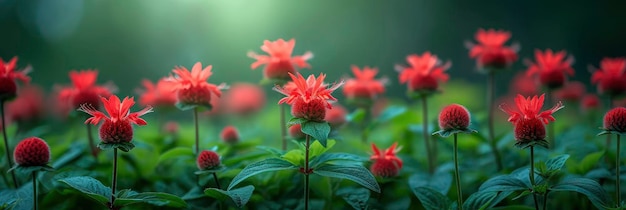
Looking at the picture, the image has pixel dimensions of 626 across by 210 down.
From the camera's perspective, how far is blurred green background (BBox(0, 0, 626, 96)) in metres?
6.20

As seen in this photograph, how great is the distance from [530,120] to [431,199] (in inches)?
16.2

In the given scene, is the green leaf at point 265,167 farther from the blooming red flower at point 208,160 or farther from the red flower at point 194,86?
the red flower at point 194,86

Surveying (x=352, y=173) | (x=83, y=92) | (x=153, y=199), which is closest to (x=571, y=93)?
(x=352, y=173)

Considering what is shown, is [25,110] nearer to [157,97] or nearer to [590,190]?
[157,97]

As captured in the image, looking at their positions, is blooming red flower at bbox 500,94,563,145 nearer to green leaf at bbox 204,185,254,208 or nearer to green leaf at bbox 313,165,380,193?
green leaf at bbox 313,165,380,193

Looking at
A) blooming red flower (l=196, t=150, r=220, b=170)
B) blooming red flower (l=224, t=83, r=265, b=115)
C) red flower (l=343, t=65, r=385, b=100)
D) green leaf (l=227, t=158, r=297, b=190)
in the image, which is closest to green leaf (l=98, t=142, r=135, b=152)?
blooming red flower (l=196, t=150, r=220, b=170)

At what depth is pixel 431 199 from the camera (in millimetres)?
1836

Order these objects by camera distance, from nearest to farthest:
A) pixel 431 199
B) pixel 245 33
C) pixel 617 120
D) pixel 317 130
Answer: pixel 317 130, pixel 617 120, pixel 431 199, pixel 245 33

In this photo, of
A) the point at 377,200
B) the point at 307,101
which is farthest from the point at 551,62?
the point at 307,101

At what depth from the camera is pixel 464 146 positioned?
2.64m

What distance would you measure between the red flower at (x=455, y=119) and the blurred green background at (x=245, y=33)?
4239 mm

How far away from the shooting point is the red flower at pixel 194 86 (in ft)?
6.26

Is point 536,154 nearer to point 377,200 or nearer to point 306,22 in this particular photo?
point 377,200

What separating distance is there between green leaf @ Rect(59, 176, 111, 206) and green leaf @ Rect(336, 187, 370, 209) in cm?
77
